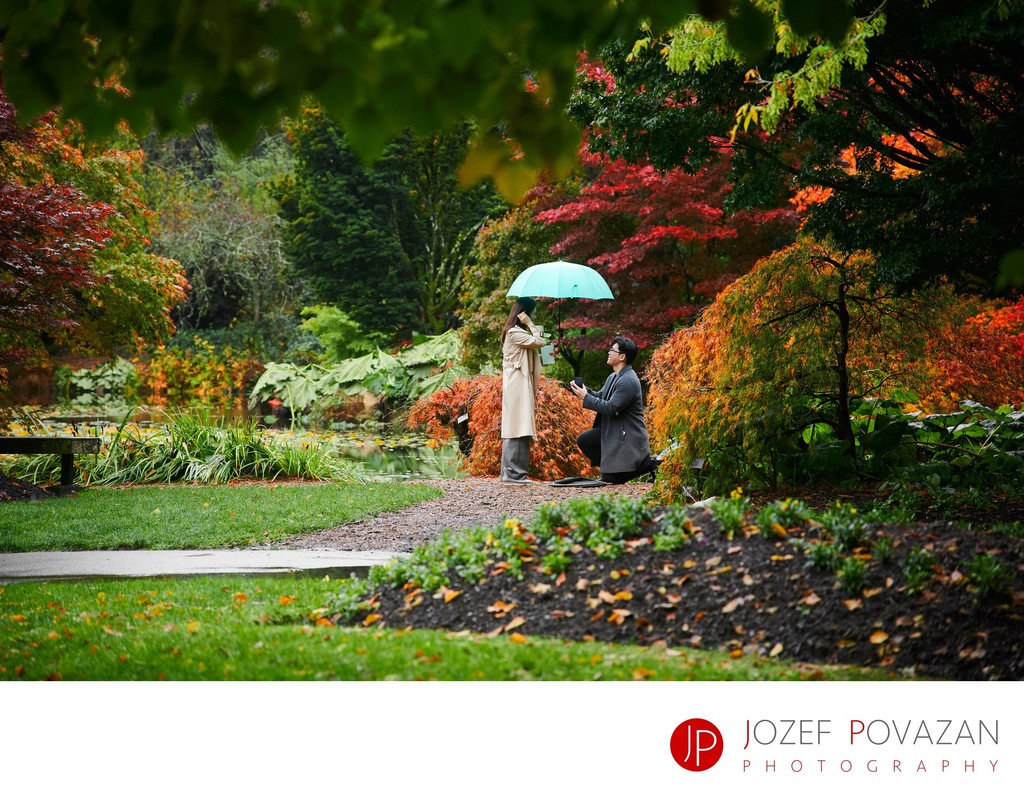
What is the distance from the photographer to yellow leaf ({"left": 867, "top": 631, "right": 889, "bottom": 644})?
12.4ft

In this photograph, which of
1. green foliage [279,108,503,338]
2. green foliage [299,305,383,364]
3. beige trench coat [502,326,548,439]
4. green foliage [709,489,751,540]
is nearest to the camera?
green foliage [709,489,751,540]

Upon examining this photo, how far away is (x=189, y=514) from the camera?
767 centimetres

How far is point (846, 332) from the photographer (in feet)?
22.9

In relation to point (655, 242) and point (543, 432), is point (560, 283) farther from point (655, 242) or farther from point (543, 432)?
point (655, 242)

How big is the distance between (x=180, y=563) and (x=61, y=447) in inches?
156

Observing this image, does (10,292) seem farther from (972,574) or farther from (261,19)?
(972,574)

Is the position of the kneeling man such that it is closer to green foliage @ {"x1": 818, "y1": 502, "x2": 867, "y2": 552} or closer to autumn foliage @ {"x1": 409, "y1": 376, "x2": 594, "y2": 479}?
autumn foliage @ {"x1": 409, "y1": 376, "x2": 594, "y2": 479}

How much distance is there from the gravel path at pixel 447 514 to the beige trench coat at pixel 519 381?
604mm

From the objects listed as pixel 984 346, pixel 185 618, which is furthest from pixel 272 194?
pixel 185 618

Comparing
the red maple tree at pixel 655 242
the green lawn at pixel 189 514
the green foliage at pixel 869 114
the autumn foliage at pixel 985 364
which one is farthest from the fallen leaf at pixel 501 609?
the red maple tree at pixel 655 242

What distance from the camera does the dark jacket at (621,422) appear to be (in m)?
8.81
